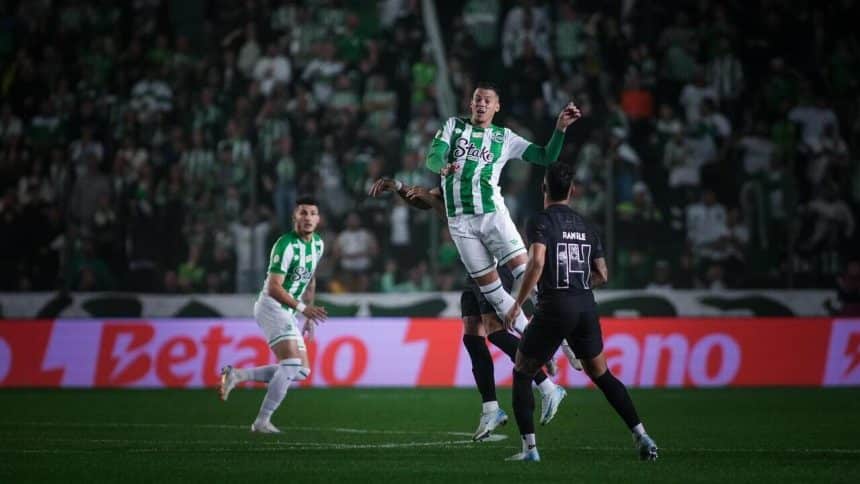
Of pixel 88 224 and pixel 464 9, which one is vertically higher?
pixel 464 9

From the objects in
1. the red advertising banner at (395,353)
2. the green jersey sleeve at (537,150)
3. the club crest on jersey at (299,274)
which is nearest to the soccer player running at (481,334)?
the green jersey sleeve at (537,150)

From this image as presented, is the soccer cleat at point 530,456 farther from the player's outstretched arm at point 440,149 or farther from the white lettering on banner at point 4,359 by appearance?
the white lettering on banner at point 4,359

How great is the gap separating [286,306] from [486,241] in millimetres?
2606

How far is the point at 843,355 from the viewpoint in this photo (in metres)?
19.0

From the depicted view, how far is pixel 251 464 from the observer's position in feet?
31.4

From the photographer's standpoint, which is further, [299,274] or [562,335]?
[299,274]

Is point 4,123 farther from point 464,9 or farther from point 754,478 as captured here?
point 754,478

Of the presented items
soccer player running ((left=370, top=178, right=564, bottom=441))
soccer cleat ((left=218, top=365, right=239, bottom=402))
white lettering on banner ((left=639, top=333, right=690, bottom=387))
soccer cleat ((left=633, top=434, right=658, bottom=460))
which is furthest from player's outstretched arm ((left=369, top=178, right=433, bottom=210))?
white lettering on banner ((left=639, top=333, right=690, bottom=387))

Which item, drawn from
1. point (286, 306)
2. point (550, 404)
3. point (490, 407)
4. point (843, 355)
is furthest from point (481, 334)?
point (843, 355)

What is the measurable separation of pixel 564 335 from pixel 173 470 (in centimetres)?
270

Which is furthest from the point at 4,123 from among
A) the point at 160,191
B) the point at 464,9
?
the point at 464,9

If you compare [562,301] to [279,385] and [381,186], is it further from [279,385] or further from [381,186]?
[279,385]

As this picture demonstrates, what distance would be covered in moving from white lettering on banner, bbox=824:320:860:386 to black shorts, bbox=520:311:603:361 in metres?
10.5

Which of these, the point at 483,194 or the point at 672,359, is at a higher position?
the point at 483,194
